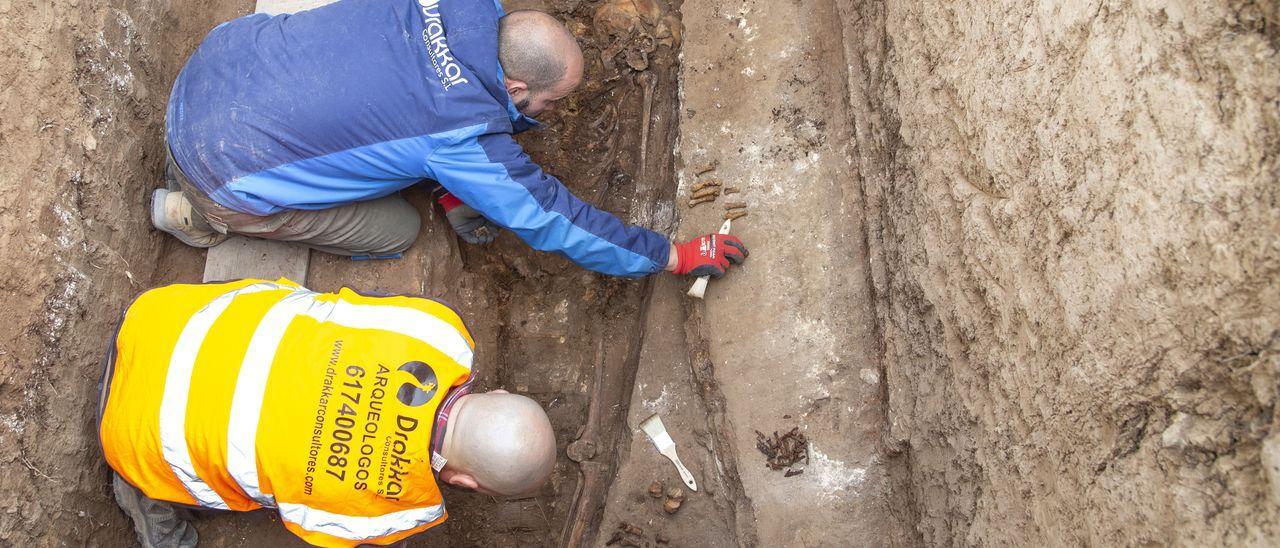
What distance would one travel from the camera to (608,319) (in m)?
3.62

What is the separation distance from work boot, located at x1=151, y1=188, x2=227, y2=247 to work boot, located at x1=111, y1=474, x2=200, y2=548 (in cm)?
96

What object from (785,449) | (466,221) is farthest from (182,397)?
(785,449)

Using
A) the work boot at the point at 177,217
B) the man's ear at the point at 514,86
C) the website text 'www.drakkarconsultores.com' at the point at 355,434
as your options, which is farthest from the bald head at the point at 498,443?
the work boot at the point at 177,217

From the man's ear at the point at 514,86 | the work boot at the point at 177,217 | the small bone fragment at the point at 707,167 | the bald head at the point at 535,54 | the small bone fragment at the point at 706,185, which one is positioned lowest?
the small bone fragment at the point at 706,185

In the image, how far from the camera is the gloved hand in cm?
342

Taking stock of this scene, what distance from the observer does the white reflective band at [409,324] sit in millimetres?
2580

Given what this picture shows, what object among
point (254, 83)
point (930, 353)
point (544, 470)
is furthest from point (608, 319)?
point (254, 83)

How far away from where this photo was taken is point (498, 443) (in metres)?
2.42

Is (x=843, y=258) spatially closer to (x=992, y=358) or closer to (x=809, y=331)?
(x=809, y=331)

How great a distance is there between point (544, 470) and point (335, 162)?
135 cm

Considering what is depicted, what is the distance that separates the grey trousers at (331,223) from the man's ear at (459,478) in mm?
1139

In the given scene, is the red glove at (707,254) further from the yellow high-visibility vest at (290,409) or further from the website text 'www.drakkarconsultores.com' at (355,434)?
the website text 'www.drakkarconsultores.com' at (355,434)

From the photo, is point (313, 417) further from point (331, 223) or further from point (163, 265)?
point (163, 265)

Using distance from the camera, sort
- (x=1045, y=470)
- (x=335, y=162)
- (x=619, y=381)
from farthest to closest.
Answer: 1. (x=619, y=381)
2. (x=335, y=162)
3. (x=1045, y=470)
